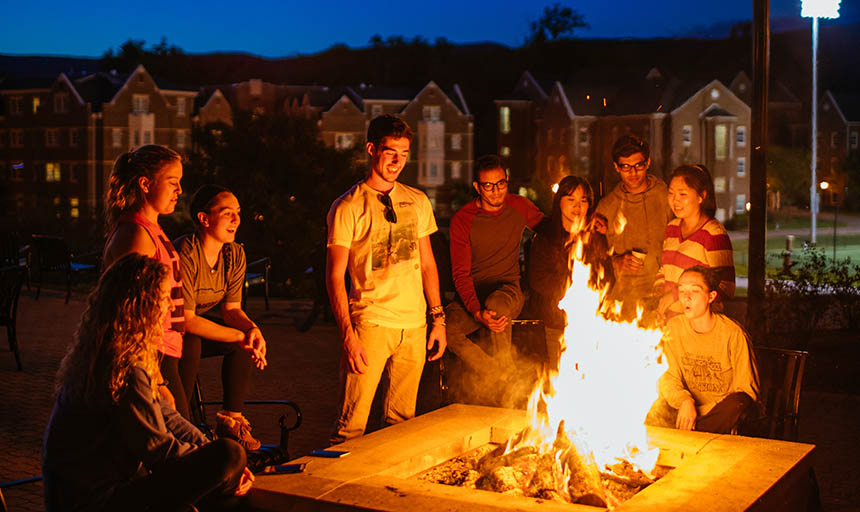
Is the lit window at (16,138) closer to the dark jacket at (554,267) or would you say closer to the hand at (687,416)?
the dark jacket at (554,267)

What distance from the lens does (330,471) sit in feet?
14.5

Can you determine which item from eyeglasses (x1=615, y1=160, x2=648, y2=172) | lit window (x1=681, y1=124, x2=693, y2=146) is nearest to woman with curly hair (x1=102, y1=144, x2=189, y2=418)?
eyeglasses (x1=615, y1=160, x2=648, y2=172)

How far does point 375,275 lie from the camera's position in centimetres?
530

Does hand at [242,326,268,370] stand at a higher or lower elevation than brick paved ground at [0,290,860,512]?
higher

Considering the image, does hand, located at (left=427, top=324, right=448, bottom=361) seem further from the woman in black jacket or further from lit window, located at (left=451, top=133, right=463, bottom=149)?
lit window, located at (left=451, top=133, right=463, bottom=149)

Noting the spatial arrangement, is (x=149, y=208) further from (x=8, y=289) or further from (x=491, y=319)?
(x=8, y=289)

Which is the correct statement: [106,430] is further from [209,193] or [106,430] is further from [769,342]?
[769,342]

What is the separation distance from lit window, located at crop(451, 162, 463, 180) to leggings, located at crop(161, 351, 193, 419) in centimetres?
6803

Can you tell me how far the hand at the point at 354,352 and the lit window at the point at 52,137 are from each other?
71538 millimetres

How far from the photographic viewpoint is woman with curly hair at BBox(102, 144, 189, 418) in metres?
4.54

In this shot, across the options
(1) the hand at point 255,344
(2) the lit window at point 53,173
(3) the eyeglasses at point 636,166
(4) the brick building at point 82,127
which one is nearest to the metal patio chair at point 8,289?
(1) the hand at point 255,344

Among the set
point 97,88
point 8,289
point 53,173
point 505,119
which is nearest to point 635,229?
point 8,289

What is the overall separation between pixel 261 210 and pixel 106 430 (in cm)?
2814

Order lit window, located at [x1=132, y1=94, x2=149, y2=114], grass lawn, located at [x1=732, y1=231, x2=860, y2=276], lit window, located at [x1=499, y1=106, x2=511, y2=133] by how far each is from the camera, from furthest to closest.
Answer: lit window, located at [x1=499, y1=106, x2=511, y2=133] < lit window, located at [x1=132, y1=94, x2=149, y2=114] < grass lawn, located at [x1=732, y1=231, x2=860, y2=276]
